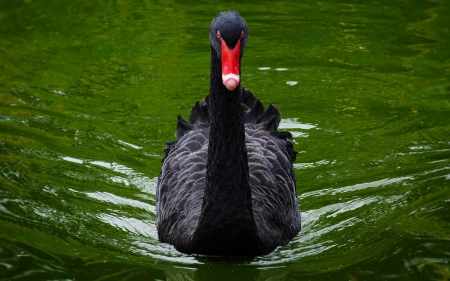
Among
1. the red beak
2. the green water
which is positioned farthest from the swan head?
the green water

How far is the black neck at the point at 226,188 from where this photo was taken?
221 inches

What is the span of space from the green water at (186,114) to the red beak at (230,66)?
146 centimetres

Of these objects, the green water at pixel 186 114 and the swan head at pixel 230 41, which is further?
the green water at pixel 186 114

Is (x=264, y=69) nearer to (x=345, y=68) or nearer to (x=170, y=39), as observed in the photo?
(x=345, y=68)

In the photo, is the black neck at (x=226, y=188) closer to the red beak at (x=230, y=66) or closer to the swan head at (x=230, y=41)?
the swan head at (x=230, y=41)

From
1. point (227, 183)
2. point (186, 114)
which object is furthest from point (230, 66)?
point (186, 114)

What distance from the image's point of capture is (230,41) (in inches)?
201

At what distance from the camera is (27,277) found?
5.54 metres

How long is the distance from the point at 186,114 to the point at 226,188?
10.9 feet

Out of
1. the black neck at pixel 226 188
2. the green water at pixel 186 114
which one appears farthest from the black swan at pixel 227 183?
the green water at pixel 186 114

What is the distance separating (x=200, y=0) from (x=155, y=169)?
624 centimetres

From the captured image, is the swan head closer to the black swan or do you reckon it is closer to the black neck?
the black swan

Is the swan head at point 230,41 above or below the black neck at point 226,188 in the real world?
above

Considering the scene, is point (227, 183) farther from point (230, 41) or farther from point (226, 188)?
point (230, 41)
